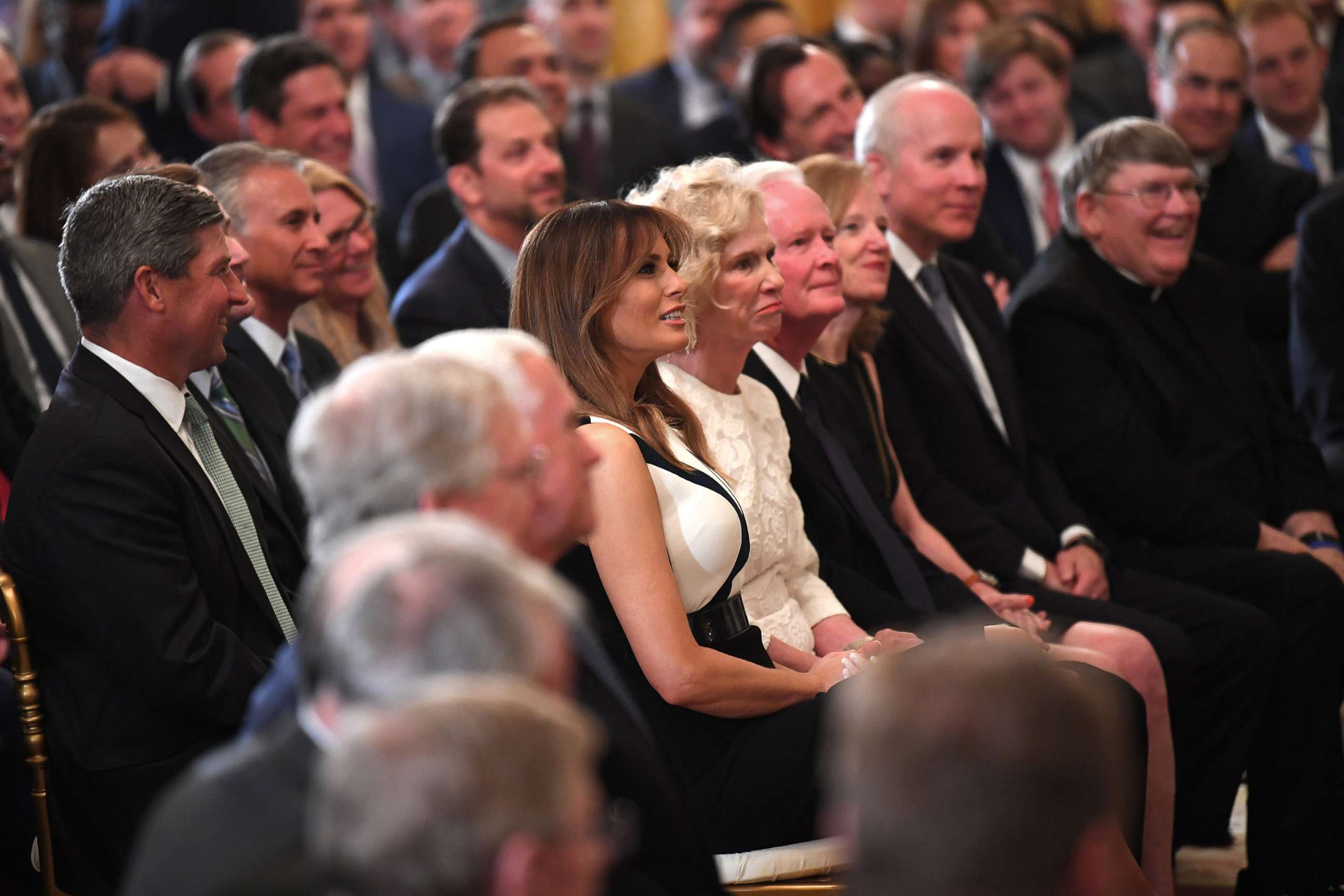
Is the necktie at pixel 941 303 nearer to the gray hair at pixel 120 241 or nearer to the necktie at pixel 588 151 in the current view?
the gray hair at pixel 120 241

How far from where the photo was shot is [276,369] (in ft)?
11.1

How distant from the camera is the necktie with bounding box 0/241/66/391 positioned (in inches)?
139

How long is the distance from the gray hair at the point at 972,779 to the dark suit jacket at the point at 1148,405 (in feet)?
8.82

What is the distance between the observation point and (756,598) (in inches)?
110

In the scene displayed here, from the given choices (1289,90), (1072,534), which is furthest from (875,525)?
(1289,90)

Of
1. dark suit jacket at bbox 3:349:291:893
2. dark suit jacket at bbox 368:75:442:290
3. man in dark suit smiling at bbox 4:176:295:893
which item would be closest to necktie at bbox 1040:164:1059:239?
dark suit jacket at bbox 368:75:442:290

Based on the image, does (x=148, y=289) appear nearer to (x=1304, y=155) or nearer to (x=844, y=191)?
(x=844, y=191)

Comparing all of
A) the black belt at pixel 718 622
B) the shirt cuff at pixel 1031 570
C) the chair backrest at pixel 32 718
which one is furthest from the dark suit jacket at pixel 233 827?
the shirt cuff at pixel 1031 570

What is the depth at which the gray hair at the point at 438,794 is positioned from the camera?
3.39ft

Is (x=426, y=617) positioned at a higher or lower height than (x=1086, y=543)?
higher

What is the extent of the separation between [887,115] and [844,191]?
2.08 feet

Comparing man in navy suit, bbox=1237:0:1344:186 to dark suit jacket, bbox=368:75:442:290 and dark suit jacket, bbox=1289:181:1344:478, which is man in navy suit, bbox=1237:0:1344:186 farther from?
dark suit jacket, bbox=368:75:442:290

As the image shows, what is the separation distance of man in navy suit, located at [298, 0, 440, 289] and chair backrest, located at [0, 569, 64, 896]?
3.55m

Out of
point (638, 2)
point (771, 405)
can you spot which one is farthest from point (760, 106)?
point (638, 2)
